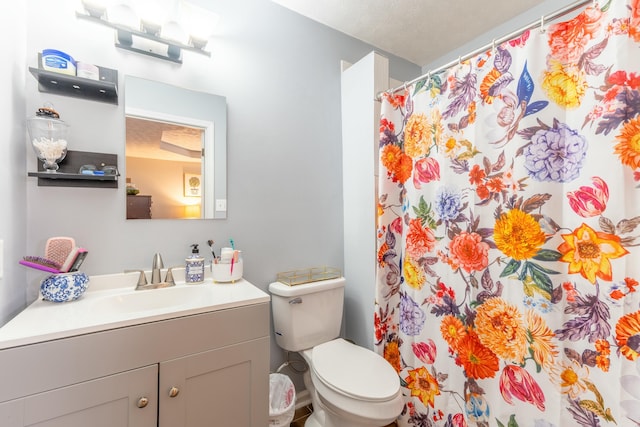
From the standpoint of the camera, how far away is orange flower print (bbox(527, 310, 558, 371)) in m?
1.00

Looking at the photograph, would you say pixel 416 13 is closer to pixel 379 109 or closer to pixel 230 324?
pixel 379 109

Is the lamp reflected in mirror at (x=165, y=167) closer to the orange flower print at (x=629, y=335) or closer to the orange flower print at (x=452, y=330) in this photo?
the orange flower print at (x=452, y=330)

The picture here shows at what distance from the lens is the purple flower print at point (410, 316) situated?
1.47 metres

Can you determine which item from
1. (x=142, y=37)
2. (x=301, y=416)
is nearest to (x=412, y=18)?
(x=142, y=37)

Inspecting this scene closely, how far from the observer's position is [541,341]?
3.37 ft

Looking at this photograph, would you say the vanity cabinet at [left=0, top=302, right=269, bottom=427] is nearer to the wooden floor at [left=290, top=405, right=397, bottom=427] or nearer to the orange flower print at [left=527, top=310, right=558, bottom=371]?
the wooden floor at [left=290, top=405, right=397, bottom=427]

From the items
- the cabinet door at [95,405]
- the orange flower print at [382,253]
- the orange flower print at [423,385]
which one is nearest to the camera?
the cabinet door at [95,405]

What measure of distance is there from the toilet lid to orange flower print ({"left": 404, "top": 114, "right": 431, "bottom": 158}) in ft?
3.59

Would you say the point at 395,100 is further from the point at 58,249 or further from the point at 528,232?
the point at 58,249

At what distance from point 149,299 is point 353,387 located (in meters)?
0.96

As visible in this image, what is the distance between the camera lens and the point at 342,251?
195 cm

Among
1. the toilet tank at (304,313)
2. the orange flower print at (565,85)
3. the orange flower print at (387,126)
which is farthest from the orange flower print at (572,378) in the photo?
the orange flower print at (387,126)

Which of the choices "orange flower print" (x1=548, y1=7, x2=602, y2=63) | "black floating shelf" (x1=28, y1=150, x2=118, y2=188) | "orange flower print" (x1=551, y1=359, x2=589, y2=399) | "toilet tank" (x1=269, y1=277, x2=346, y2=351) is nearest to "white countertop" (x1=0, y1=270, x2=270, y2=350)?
"toilet tank" (x1=269, y1=277, x2=346, y2=351)

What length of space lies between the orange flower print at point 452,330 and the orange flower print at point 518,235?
41 centimetres
